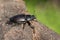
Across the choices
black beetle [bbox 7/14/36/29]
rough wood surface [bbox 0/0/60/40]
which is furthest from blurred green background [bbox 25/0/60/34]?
black beetle [bbox 7/14/36/29]

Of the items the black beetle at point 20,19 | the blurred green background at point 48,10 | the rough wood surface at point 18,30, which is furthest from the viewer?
the blurred green background at point 48,10

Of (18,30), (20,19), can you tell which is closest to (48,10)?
(20,19)

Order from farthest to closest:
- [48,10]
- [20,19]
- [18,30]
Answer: [48,10] < [20,19] < [18,30]

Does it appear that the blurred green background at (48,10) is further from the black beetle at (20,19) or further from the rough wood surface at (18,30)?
the black beetle at (20,19)

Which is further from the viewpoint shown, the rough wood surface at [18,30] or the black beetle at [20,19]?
the black beetle at [20,19]

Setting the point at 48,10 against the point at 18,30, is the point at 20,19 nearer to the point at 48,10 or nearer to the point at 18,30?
the point at 18,30

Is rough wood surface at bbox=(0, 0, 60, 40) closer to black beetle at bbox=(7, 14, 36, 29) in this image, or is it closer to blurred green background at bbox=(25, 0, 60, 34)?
black beetle at bbox=(7, 14, 36, 29)

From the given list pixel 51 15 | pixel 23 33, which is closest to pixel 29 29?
pixel 23 33

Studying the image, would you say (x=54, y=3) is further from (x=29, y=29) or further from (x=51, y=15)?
(x=29, y=29)

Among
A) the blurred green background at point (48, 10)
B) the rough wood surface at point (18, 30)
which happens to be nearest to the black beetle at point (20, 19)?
the rough wood surface at point (18, 30)
